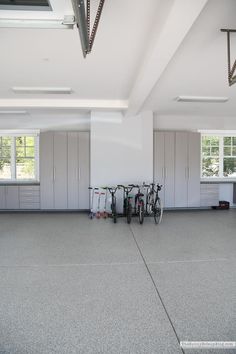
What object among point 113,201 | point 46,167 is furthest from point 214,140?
point 46,167

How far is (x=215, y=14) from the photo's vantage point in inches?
99.6

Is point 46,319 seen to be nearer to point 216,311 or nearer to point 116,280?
point 116,280

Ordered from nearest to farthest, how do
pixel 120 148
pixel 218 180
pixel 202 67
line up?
pixel 202 67 < pixel 120 148 < pixel 218 180

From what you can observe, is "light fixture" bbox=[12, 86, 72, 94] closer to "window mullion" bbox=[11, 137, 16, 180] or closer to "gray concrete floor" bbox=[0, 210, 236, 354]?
"window mullion" bbox=[11, 137, 16, 180]

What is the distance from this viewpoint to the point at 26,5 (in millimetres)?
2344

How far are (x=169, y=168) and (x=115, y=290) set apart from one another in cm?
486

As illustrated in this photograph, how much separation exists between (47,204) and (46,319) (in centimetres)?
497

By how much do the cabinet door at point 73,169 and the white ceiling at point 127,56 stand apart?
116 centimetres

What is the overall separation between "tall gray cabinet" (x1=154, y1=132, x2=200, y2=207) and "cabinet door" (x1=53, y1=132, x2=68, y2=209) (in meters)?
2.47

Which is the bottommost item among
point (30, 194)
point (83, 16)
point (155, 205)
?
point (155, 205)

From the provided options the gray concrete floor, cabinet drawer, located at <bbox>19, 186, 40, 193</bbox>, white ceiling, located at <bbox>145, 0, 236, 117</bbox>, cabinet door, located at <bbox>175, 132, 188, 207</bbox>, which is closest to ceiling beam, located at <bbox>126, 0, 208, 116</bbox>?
white ceiling, located at <bbox>145, 0, 236, 117</bbox>

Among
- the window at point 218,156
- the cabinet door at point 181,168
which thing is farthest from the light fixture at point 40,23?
the window at point 218,156

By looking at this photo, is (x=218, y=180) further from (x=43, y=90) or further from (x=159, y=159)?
(x=43, y=90)

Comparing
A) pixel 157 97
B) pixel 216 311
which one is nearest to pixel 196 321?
pixel 216 311
